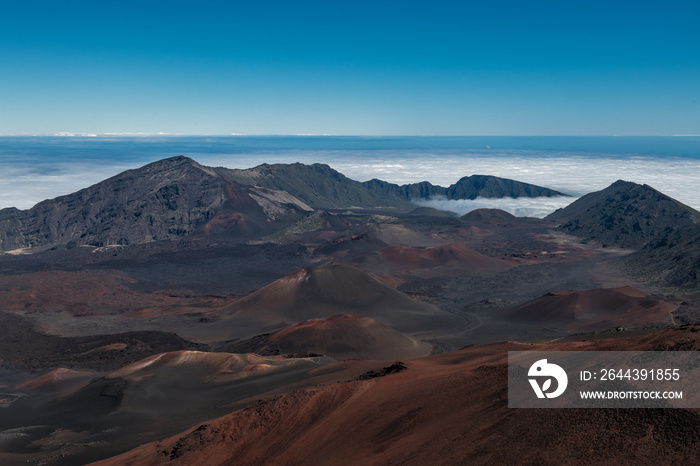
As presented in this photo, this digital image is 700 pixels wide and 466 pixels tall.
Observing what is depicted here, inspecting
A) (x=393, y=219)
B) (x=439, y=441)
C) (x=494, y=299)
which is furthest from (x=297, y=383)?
(x=393, y=219)

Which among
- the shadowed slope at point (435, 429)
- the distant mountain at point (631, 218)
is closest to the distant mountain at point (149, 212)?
the distant mountain at point (631, 218)

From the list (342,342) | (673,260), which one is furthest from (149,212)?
(673,260)

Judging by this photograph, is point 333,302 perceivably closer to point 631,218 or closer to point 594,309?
point 594,309

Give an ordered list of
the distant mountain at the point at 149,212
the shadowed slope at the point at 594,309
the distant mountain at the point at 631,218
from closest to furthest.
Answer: the shadowed slope at the point at 594,309
the distant mountain at the point at 631,218
the distant mountain at the point at 149,212

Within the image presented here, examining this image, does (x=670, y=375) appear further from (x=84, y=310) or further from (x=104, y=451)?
(x=84, y=310)

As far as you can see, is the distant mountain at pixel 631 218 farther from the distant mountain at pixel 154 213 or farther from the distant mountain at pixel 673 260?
the distant mountain at pixel 154 213
